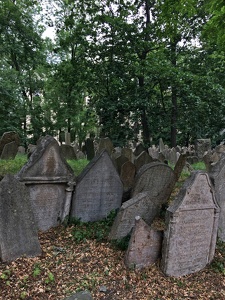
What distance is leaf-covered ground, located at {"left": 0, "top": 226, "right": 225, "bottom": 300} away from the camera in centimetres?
316

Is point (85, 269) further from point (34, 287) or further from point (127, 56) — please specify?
point (127, 56)

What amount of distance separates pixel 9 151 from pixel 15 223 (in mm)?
4838

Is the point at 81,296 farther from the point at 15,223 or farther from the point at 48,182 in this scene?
the point at 48,182

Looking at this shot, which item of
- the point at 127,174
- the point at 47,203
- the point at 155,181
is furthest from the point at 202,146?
the point at 47,203

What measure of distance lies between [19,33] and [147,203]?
1339 centimetres

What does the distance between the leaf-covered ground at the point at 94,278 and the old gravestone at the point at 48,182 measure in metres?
0.56

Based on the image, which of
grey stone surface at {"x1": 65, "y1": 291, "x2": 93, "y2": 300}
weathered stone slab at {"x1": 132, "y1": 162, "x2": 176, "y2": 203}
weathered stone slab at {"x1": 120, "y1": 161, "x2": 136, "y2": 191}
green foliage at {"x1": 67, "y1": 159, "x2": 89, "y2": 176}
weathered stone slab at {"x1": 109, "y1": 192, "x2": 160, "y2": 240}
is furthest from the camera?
green foliage at {"x1": 67, "y1": 159, "x2": 89, "y2": 176}

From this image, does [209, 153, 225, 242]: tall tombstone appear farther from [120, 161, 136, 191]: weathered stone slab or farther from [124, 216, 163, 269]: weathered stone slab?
[120, 161, 136, 191]: weathered stone slab

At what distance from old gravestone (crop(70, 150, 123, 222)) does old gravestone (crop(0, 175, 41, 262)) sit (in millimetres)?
1151

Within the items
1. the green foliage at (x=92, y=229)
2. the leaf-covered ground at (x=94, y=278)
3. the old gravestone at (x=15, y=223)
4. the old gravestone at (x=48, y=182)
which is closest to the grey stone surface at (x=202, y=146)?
the green foliage at (x=92, y=229)

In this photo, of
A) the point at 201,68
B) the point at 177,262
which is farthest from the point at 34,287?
the point at 201,68

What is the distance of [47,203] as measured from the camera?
4.47 meters

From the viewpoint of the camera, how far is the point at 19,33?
1398 centimetres

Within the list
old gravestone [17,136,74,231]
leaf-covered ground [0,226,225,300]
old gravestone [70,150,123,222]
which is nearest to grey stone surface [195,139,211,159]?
old gravestone [70,150,123,222]
